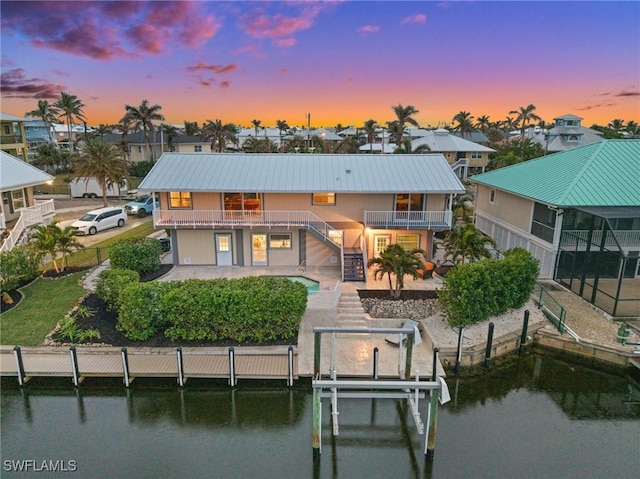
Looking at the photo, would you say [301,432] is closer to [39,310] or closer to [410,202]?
[39,310]

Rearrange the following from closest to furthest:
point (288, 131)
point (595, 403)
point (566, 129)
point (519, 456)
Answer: point (519, 456) < point (595, 403) < point (566, 129) < point (288, 131)

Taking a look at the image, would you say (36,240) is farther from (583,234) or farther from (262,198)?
(583,234)

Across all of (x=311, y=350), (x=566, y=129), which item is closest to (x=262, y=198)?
(x=311, y=350)

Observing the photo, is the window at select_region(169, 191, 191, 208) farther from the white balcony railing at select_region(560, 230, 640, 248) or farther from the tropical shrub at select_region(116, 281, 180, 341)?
the white balcony railing at select_region(560, 230, 640, 248)

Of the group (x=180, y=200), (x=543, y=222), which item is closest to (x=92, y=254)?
(x=180, y=200)

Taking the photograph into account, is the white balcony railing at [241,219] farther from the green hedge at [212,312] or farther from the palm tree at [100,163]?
the palm tree at [100,163]

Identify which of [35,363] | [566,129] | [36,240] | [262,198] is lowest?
[35,363]
